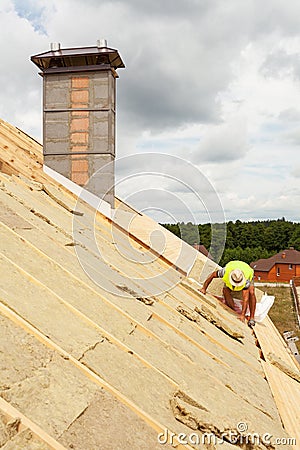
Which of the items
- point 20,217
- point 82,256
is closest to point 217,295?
point 82,256

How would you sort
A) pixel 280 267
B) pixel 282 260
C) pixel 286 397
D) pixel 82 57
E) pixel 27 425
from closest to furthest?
pixel 27 425, pixel 286 397, pixel 82 57, pixel 282 260, pixel 280 267

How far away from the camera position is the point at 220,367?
3053 millimetres

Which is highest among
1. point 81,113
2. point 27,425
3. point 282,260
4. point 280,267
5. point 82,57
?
point 82,57

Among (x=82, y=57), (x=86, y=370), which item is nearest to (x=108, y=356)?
(x=86, y=370)

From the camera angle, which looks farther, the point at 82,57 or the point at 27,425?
the point at 82,57

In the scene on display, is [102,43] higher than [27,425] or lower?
higher

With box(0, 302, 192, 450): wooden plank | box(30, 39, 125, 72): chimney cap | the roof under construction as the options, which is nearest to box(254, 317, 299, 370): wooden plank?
the roof under construction

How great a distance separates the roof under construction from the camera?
161cm

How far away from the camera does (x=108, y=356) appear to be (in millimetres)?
2201

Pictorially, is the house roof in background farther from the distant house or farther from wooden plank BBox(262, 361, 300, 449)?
wooden plank BBox(262, 361, 300, 449)

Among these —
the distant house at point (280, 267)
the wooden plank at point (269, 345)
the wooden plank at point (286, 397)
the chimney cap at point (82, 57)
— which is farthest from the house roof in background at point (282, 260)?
the wooden plank at point (286, 397)

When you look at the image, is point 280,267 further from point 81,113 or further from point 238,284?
point 81,113

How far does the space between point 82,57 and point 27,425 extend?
20.6ft

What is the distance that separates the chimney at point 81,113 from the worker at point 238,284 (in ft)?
7.31
